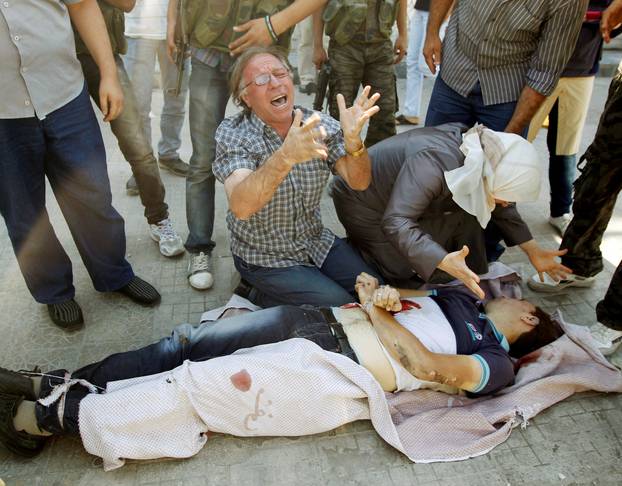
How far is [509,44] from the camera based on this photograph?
104 inches

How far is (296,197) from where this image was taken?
2.42 meters

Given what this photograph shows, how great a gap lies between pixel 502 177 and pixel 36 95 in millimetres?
1827

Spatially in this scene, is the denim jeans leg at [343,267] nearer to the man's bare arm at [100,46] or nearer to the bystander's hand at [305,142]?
the bystander's hand at [305,142]

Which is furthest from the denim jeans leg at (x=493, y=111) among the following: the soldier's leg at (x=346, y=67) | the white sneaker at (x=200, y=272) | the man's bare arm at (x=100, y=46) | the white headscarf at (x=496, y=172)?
the man's bare arm at (x=100, y=46)

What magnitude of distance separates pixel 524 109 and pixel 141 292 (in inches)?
82.4

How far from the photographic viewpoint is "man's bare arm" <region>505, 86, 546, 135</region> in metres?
2.64

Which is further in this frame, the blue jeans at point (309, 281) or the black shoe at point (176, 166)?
the black shoe at point (176, 166)

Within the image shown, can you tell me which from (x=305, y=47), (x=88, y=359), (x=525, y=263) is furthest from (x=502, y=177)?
(x=305, y=47)

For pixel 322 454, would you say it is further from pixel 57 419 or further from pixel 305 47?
pixel 305 47

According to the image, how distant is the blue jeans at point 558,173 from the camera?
3.35 meters

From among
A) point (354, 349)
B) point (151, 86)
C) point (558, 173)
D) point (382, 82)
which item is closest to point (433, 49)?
point (382, 82)

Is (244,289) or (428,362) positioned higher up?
(428,362)

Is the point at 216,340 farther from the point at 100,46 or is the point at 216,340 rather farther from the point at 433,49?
the point at 433,49

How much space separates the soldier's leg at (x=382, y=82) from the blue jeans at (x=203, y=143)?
3.84 feet
